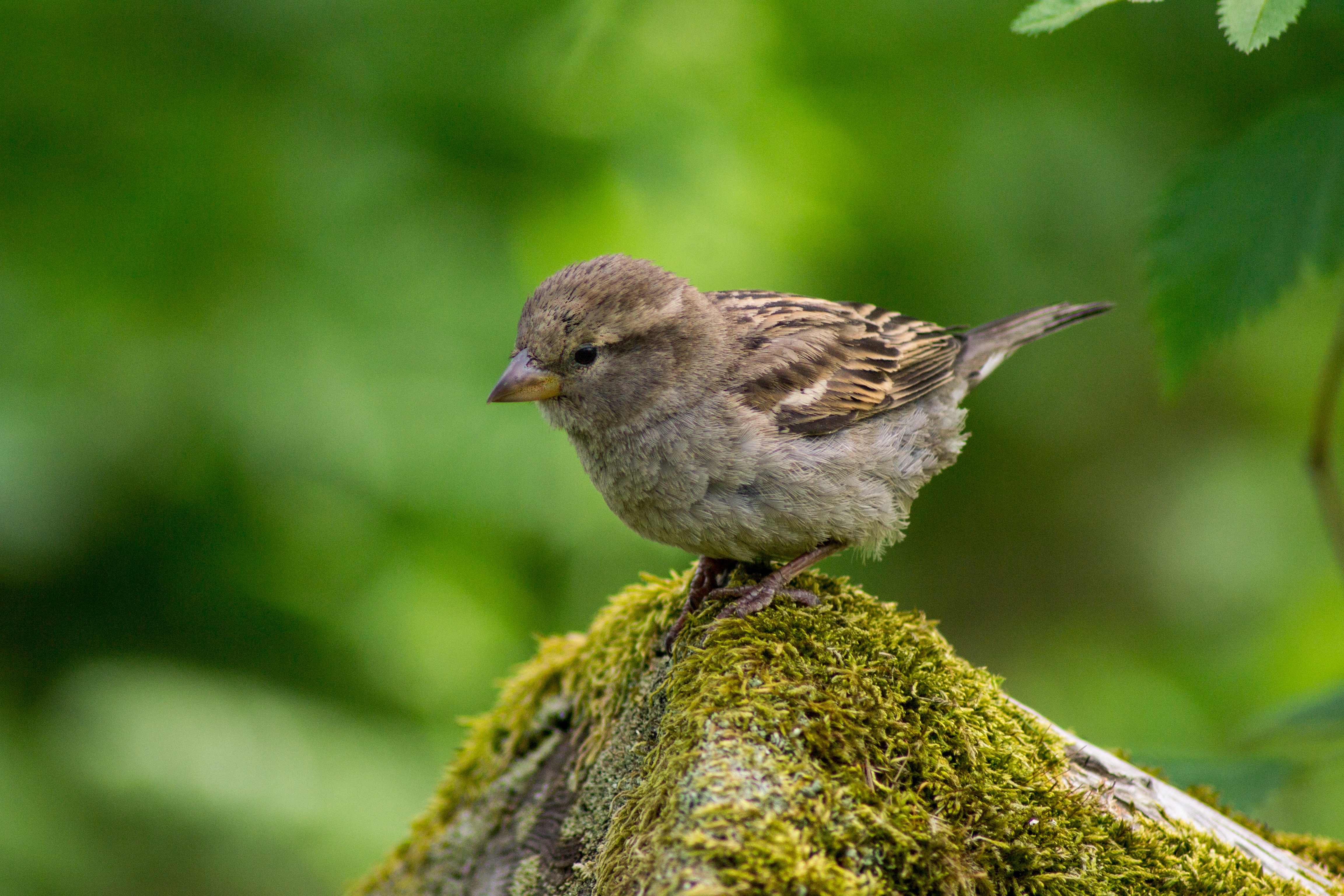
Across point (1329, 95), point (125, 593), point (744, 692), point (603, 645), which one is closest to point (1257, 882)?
point (744, 692)

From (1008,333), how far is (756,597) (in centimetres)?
208

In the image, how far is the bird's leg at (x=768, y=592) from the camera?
3068 mm

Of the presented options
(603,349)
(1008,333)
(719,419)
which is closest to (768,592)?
(719,419)

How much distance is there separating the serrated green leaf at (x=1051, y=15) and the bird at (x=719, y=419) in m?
1.60

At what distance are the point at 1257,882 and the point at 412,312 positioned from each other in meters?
4.09

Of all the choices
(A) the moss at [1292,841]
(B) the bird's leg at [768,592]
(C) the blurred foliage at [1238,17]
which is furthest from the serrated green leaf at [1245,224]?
(C) the blurred foliage at [1238,17]

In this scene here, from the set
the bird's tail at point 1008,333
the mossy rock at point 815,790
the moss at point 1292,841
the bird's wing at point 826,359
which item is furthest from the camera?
the bird's tail at point 1008,333

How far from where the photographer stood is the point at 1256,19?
202 centimetres

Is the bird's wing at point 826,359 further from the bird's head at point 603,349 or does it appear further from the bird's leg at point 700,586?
the bird's leg at point 700,586

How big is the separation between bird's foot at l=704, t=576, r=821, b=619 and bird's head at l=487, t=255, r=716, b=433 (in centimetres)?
67

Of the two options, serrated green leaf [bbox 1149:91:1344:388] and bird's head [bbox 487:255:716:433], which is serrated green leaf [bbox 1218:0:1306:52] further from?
bird's head [bbox 487:255:716:433]

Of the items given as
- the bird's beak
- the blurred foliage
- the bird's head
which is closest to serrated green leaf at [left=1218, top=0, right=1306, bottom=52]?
the blurred foliage

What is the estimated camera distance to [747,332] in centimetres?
384

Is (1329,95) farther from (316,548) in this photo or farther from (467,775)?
(316,548)
